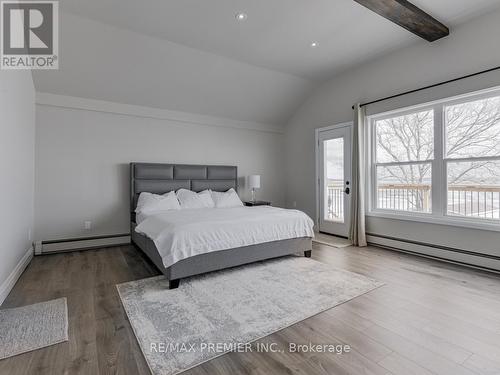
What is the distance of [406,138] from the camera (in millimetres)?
4168

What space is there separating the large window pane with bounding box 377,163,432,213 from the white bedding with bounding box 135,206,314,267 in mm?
1672

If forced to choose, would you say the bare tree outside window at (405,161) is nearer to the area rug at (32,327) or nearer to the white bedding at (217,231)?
the white bedding at (217,231)

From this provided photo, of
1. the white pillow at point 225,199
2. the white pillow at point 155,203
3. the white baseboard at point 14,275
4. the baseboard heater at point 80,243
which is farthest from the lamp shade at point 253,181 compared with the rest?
the white baseboard at point 14,275

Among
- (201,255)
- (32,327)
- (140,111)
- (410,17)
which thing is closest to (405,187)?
(410,17)

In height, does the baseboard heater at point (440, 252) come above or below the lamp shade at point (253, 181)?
below

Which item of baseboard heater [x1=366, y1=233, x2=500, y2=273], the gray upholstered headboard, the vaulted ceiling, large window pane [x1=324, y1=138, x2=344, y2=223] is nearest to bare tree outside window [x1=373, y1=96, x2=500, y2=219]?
baseboard heater [x1=366, y1=233, x2=500, y2=273]

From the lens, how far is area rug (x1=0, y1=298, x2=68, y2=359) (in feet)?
5.79

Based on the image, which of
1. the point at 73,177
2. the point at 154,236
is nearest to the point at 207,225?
the point at 154,236

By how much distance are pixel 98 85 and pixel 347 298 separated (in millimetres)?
4584

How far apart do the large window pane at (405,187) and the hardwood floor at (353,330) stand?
1113mm

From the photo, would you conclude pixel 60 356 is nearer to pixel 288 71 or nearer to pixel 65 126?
pixel 65 126

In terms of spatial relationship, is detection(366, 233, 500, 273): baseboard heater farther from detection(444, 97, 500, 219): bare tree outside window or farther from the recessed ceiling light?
the recessed ceiling light

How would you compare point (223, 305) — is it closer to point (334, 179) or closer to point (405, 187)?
point (405, 187)

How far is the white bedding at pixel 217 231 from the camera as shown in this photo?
2.69 metres
